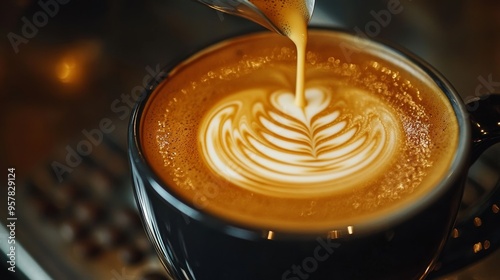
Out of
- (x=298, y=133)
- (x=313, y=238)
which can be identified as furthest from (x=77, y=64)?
(x=313, y=238)

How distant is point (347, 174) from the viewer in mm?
525

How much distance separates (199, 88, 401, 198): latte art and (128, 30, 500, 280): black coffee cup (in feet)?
0.17

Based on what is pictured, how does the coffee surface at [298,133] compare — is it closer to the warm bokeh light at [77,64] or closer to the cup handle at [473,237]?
the cup handle at [473,237]

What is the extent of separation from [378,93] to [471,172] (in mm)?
239

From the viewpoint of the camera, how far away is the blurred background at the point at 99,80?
75 centimetres

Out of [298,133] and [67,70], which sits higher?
[67,70]

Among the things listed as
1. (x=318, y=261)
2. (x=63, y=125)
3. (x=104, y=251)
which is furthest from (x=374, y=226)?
(x=63, y=125)

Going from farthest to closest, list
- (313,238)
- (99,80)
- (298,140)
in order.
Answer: (99,80), (298,140), (313,238)

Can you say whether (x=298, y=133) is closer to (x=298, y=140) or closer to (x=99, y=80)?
(x=298, y=140)

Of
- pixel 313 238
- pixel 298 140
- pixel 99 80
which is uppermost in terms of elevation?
pixel 99 80

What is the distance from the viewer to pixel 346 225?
1.52 feet

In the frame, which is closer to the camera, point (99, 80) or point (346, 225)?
point (346, 225)

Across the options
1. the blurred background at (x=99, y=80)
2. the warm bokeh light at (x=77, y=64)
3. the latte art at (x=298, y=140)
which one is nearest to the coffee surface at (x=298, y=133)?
the latte art at (x=298, y=140)

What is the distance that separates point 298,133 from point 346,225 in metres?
0.12
